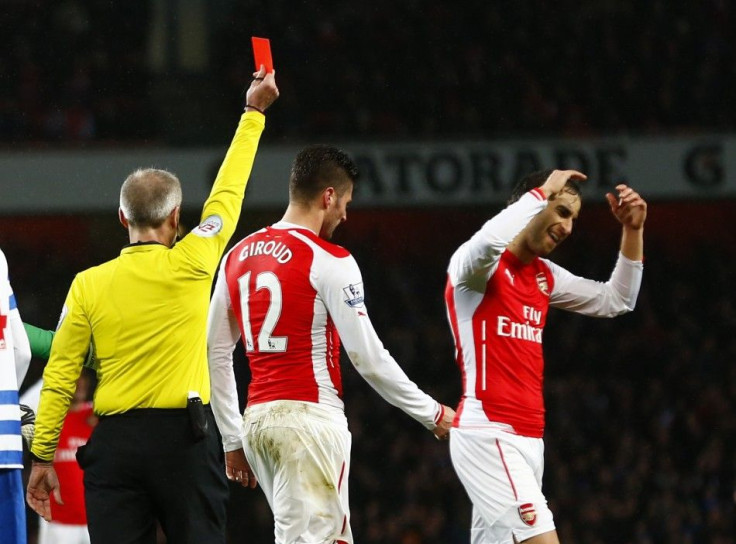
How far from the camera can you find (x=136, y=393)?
396 centimetres

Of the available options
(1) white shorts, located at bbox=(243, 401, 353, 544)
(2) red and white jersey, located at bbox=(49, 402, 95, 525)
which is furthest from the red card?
(2) red and white jersey, located at bbox=(49, 402, 95, 525)

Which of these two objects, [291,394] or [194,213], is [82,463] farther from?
[194,213]

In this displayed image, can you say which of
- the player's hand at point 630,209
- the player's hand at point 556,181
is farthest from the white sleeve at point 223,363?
the player's hand at point 630,209

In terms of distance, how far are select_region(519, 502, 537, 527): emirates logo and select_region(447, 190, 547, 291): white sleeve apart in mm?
868

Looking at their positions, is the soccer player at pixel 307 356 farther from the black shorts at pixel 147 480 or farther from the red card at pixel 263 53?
the red card at pixel 263 53

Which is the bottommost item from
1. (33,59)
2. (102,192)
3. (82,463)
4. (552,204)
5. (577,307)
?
(82,463)

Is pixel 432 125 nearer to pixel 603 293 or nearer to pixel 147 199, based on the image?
pixel 603 293

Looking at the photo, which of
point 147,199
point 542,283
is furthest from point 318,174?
point 542,283

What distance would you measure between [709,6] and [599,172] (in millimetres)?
4018

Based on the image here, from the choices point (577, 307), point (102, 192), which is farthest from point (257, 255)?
point (102, 192)

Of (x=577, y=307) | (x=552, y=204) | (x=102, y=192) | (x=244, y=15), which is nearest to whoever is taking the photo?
(x=552, y=204)

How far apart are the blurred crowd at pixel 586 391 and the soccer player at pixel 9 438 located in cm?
832

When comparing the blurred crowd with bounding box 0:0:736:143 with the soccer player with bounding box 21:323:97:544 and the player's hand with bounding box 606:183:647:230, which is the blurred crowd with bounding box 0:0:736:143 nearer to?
the soccer player with bounding box 21:323:97:544

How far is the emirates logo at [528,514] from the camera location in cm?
453
